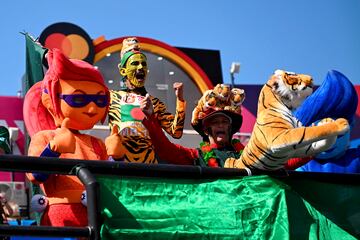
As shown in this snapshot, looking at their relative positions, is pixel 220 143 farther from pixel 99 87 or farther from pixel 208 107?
pixel 99 87

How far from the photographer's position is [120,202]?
2346 millimetres

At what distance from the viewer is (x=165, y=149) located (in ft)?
12.5

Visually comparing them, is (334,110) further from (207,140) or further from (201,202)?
(201,202)

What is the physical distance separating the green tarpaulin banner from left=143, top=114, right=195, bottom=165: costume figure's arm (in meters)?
1.18

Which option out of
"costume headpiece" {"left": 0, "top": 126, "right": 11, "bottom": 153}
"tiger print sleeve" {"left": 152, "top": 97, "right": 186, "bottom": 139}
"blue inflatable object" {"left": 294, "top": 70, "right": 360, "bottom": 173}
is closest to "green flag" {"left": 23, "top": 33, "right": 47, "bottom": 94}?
"costume headpiece" {"left": 0, "top": 126, "right": 11, "bottom": 153}

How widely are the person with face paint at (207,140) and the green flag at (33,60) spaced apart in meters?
1.04

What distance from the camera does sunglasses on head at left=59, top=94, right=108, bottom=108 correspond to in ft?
11.0

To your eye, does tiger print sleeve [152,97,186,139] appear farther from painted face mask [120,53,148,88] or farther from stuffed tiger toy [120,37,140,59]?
stuffed tiger toy [120,37,140,59]

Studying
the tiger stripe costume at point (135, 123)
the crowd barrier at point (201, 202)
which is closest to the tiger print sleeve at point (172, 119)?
the tiger stripe costume at point (135, 123)

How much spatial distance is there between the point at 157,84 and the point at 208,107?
25.2ft

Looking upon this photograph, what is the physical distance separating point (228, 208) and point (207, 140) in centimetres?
173

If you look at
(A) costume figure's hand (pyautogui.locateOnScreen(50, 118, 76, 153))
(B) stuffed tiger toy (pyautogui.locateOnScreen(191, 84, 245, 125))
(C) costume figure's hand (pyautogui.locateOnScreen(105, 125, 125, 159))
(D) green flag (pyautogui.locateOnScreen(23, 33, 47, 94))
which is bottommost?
(C) costume figure's hand (pyautogui.locateOnScreen(105, 125, 125, 159))

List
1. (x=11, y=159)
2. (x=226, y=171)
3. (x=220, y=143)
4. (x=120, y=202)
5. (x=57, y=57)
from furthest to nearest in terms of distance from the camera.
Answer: (x=220, y=143), (x=57, y=57), (x=226, y=171), (x=120, y=202), (x=11, y=159)

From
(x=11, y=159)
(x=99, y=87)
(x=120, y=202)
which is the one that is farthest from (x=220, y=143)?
(x=11, y=159)
